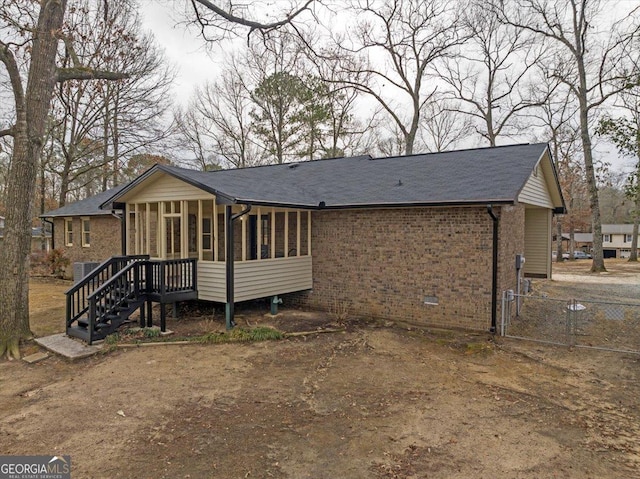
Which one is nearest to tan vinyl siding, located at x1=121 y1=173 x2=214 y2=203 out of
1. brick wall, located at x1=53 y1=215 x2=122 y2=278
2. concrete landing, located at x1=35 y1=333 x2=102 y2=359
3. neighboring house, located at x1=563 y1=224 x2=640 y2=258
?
concrete landing, located at x1=35 y1=333 x2=102 y2=359

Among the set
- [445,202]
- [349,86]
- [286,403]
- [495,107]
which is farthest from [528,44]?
[286,403]

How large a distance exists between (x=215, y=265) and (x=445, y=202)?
17.6ft

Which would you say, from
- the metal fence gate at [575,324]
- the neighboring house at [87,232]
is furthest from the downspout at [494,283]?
the neighboring house at [87,232]

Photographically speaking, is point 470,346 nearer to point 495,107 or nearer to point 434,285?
point 434,285

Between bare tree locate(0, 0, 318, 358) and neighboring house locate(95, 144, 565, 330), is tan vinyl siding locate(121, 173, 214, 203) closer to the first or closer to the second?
neighboring house locate(95, 144, 565, 330)

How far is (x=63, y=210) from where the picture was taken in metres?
18.8

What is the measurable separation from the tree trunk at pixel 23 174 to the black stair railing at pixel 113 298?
4.50 ft

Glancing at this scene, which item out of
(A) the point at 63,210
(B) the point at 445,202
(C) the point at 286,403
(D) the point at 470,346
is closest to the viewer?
(C) the point at 286,403

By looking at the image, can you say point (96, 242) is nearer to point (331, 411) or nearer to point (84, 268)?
point (84, 268)

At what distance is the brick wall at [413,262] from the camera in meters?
8.83

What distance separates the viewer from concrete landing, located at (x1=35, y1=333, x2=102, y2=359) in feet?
23.4

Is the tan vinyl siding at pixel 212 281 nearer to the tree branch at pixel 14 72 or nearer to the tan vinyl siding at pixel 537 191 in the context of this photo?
the tree branch at pixel 14 72

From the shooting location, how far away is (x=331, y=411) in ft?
16.6

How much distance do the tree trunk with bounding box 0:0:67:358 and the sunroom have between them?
2.54m
